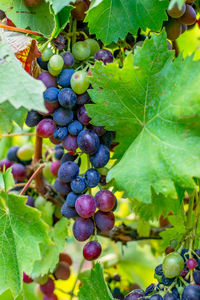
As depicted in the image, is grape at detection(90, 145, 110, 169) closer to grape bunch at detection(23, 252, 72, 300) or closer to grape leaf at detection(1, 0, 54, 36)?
grape leaf at detection(1, 0, 54, 36)

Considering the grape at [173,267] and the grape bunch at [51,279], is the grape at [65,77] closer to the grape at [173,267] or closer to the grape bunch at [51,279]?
the grape at [173,267]

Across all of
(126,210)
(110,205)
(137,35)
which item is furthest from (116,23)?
(126,210)

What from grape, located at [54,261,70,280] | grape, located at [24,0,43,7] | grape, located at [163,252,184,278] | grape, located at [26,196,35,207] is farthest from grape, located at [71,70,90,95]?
grape, located at [54,261,70,280]

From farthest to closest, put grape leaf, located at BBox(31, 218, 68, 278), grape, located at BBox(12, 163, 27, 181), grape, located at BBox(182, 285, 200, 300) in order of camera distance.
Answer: grape, located at BBox(12, 163, 27, 181)
grape leaf, located at BBox(31, 218, 68, 278)
grape, located at BBox(182, 285, 200, 300)

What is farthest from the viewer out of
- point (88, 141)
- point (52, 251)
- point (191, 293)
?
point (52, 251)

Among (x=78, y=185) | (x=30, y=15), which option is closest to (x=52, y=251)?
(x=78, y=185)

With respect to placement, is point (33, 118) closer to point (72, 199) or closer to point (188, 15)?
point (72, 199)

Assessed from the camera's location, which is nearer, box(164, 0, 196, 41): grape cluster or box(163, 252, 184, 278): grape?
box(163, 252, 184, 278): grape
